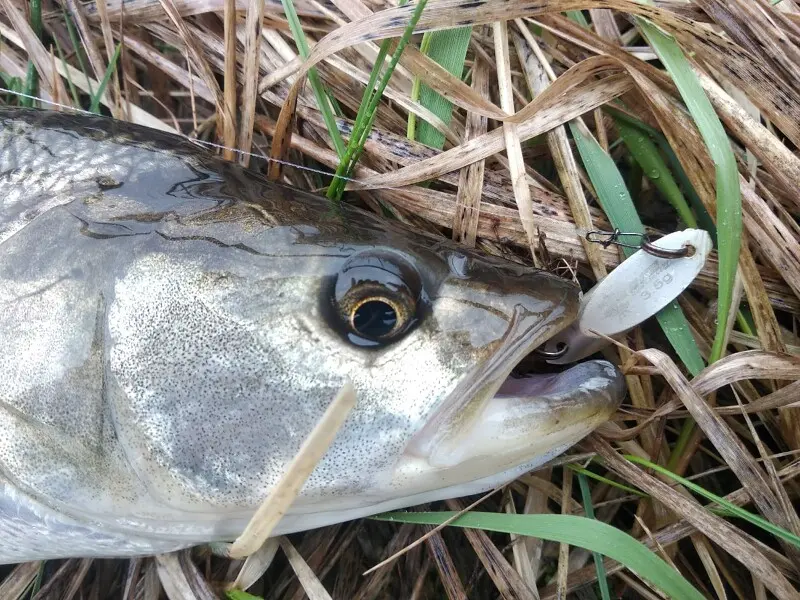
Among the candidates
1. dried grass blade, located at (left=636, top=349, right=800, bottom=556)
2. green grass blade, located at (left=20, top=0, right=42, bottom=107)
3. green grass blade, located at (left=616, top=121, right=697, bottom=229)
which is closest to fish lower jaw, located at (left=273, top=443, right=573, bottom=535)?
dried grass blade, located at (left=636, top=349, right=800, bottom=556)

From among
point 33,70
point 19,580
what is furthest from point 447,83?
point 19,580

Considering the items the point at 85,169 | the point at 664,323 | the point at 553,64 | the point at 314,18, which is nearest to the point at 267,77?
the point at 314,18

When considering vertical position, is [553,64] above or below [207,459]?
above

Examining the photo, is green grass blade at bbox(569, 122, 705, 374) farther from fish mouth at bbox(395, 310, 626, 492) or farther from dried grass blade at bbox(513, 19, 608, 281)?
fish mouth at bbox(395, 310, 626, 492)

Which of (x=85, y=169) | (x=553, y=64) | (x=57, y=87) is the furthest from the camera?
(x=57, y=87)

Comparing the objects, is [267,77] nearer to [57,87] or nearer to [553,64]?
[57,87]
